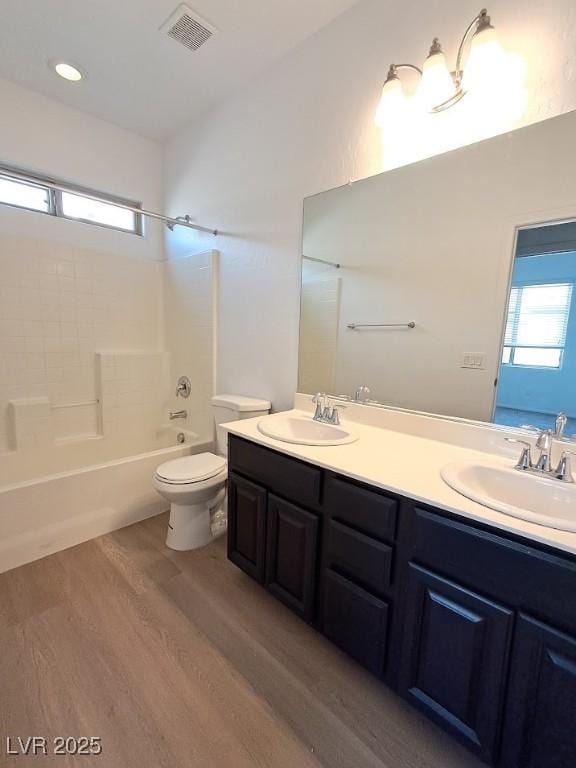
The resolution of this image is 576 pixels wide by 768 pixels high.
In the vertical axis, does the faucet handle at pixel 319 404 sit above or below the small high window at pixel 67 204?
below

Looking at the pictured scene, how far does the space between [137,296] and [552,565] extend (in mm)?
3015

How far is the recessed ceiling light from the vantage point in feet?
6.44

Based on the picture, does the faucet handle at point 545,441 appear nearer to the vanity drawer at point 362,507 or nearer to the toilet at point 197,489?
the vanity drawer at point 362,507

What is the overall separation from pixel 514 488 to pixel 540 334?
558 millimetres

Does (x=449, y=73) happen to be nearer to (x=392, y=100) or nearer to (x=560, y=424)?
(x=392, y=100)

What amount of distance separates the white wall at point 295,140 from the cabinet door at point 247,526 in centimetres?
67

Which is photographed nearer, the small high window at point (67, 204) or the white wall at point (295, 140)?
the white wall at point (295, 140)

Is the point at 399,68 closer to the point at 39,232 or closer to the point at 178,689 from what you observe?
the point at 39,232

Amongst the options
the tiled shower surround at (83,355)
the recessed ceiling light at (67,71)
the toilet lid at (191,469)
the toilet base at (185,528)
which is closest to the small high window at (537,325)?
the toilet lid at (191,469)

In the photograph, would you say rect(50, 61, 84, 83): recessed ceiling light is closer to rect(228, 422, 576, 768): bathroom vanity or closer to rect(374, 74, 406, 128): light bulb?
rect(374, 74, 406, 128): light bulb

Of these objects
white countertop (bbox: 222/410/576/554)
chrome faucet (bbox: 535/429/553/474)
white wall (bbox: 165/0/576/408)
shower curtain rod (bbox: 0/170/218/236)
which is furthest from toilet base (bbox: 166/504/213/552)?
shower curtain rod (bbox: 0/170/218/236)

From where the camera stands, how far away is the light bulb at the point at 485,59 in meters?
1.15

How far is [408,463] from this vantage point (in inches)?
47.5

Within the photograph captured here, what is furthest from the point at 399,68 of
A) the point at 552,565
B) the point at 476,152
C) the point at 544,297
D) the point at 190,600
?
the point at 190,600
